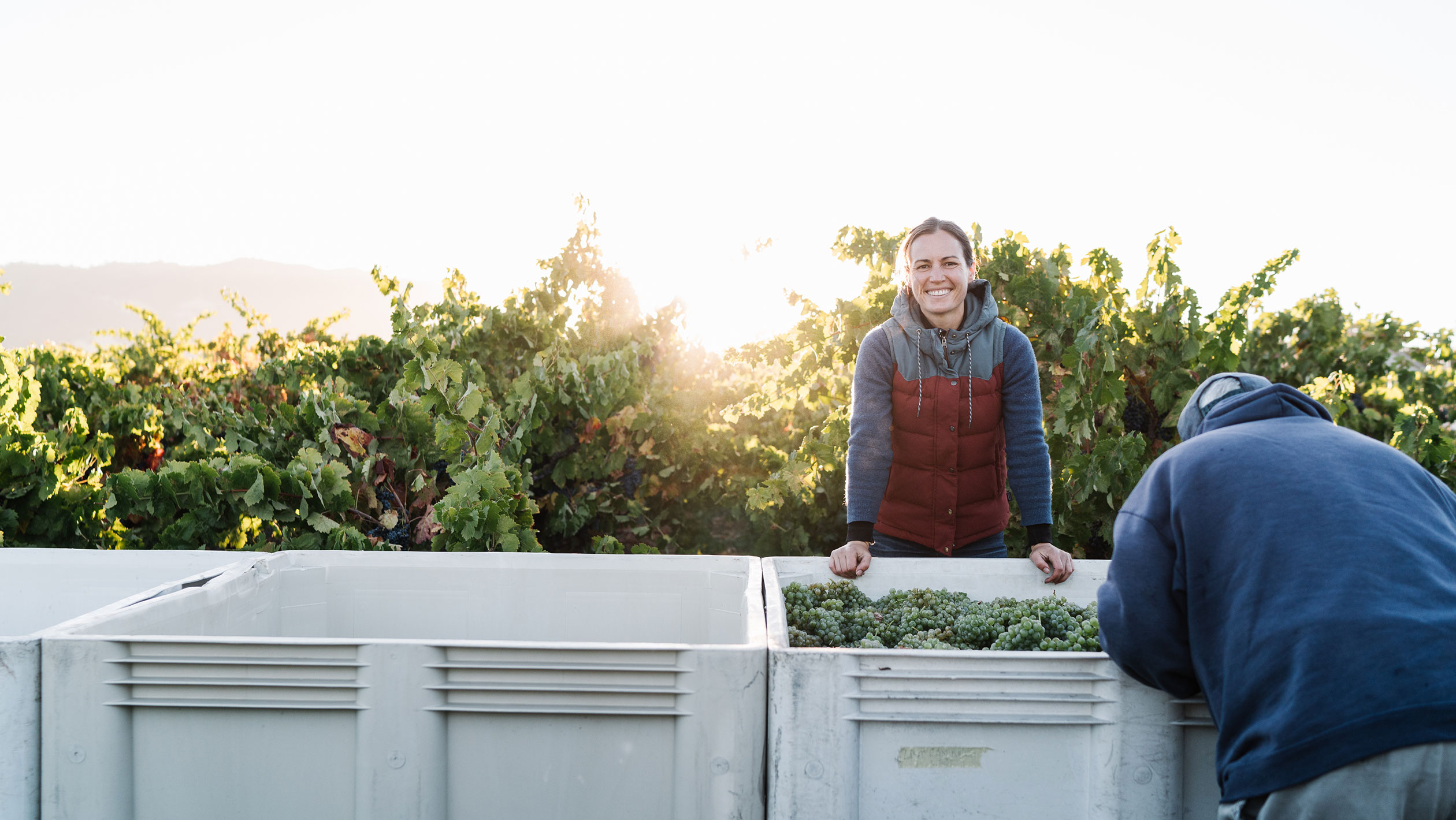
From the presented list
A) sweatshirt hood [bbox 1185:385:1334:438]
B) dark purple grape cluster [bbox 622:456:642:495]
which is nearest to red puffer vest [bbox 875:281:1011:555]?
sweatshirt hood [bbox 1185:385:1334:438]

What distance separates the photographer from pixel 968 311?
258 cm

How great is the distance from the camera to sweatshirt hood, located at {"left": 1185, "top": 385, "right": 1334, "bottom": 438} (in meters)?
1.57

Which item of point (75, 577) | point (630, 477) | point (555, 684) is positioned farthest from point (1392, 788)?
point (630, 477)

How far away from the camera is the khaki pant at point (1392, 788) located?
1.26m

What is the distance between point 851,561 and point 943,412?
525 millimetres

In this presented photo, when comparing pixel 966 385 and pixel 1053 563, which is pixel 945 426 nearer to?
pixel 966 385

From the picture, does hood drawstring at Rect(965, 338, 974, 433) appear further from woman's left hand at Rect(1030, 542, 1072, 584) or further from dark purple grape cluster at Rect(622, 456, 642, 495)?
dark purple grape cluster at Rect(622, 456, 642, 495)

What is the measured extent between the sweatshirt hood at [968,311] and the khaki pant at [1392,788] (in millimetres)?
1472

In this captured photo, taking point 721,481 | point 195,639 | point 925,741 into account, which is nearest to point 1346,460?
point 925,741

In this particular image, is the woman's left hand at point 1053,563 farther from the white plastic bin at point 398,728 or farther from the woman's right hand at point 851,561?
the white plastic bin at point 398,728

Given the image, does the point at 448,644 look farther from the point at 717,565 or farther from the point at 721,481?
the point at 721,481

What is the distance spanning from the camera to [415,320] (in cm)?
473

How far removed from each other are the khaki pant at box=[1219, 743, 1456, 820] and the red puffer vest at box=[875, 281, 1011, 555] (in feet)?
4.30

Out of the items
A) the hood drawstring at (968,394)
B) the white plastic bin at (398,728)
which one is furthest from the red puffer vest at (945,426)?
the white plastic bin at (398,728)
